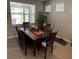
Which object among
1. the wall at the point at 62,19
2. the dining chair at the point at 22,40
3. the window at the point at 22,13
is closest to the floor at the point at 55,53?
the dining chair at the point at 22,40

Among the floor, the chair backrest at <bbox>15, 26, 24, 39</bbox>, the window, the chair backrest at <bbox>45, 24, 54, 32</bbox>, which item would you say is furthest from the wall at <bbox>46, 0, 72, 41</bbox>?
the chair backrest at <bbox>15, 26, 24, 39</bbox>

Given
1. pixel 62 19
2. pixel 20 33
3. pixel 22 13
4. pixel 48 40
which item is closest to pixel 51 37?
pixel 48 40

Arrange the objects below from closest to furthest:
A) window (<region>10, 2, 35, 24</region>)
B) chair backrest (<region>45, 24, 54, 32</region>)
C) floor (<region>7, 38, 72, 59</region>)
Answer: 1. window (<region>10, 2, 35, 24</region>)
2. floor (<region>7, 38, 72, 59</region>)
3. chair backrest (<region>45, 24, 54, 32</region>)

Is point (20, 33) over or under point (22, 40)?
over

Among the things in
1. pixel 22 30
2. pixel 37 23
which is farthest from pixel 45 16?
pixel 22 30

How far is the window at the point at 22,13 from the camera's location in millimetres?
1350

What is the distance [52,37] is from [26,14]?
59 cm

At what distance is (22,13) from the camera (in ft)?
4.74

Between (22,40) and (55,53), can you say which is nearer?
(22,40)

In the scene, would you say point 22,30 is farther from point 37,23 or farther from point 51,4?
point 51,4

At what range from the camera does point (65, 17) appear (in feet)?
5.70

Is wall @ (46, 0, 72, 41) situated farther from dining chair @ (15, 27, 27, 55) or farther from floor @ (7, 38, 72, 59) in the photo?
dining chair @ (15, 27, 27, 55)

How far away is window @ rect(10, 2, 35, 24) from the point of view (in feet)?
4.43

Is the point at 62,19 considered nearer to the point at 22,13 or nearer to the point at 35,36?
the point at 35,36
